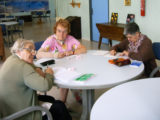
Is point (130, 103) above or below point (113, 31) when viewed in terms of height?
below

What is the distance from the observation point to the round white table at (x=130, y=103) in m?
1.18

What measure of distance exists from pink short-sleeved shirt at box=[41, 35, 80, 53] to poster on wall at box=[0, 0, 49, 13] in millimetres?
12471

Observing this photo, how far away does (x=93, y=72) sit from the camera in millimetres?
1967

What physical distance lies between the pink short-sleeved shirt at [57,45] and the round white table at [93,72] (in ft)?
0.80

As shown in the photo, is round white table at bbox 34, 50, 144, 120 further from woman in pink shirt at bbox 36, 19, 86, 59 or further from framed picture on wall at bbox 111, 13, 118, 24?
framed picture on wall at bbox 111, 13, 118, 24

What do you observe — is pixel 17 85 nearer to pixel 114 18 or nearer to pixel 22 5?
pixel 114 18

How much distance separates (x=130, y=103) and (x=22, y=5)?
14542mm

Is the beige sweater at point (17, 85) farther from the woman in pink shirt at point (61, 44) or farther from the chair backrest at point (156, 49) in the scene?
the chair backrest at point (156, 49)

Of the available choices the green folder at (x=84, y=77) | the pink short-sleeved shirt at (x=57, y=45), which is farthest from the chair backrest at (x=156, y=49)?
the green folder at (x=84, y=77)

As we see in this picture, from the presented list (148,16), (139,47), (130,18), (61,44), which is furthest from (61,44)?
(130,18)

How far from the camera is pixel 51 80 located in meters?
1.72

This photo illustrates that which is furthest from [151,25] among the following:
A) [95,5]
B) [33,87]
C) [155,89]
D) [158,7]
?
[33,87]

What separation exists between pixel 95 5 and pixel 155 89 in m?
5.53

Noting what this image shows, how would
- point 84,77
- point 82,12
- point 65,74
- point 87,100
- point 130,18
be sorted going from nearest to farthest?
point 84,77 → point 65,74 → point 87,100 → point 130,18 → point 82,12
